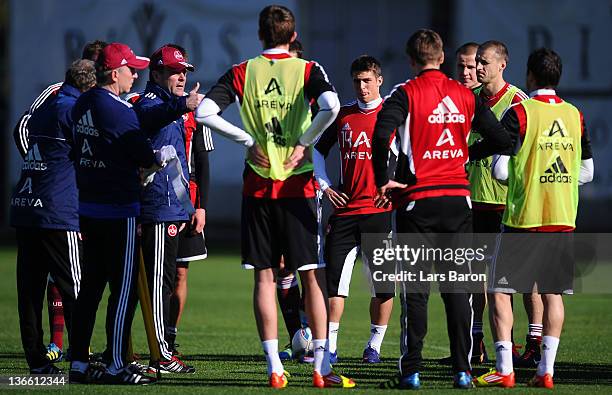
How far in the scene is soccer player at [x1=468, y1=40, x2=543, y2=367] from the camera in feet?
32.5

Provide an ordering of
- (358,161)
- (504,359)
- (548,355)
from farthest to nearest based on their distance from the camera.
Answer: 1. (358,161)
2. (504,359)
3. (548,355)

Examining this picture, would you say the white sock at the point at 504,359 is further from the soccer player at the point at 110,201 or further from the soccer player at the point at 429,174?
the soccer player at the point at 110,201

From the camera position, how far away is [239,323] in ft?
44.3

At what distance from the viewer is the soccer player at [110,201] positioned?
27.1ft

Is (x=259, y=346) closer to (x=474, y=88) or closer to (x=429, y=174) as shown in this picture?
(x=474, y=88)

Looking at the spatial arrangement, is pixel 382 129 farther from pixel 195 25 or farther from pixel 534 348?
pixel 195 25

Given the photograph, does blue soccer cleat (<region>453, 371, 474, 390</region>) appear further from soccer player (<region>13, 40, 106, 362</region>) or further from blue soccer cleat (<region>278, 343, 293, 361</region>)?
soccer player (<region>13, 40, 106, 362</region>)

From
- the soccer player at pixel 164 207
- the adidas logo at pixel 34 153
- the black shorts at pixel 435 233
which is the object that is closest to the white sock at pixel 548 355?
Result: the black shorts at pixel 435 233

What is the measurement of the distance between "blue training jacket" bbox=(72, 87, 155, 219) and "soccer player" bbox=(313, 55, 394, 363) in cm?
189

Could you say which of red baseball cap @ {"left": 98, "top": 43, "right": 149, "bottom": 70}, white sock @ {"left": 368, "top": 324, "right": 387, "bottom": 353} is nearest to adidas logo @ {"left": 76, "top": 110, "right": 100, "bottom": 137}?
red baseball cap @ {"left": 98, "top": 43, "right": 149, "bottom": 70}

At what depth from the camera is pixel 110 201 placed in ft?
27.1

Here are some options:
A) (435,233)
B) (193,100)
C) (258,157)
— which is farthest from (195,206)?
(435,233)

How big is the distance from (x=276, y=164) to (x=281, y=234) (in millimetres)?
475

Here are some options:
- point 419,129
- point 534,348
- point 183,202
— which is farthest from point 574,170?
point 183,202
